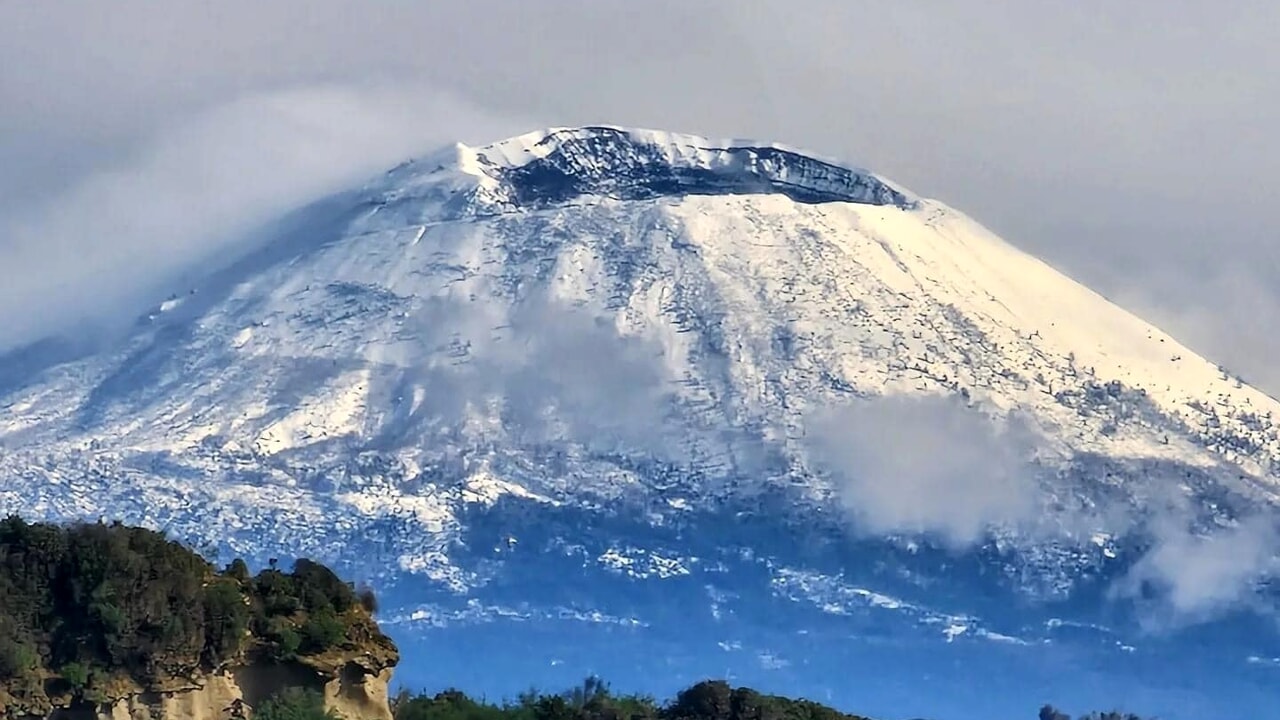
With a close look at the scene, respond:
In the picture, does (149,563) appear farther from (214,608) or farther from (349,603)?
(349,603)

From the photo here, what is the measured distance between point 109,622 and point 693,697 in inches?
896

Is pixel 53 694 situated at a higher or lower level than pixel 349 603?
lower

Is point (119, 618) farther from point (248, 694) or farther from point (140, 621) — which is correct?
point (248, 694)

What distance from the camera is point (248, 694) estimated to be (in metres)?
58.7

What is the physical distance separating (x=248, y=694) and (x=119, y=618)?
14.8 feet

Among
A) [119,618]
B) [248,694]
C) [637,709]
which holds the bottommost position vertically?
[248,694]

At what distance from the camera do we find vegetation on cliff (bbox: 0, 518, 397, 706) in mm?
54750

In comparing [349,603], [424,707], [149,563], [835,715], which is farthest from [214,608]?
[835,715]

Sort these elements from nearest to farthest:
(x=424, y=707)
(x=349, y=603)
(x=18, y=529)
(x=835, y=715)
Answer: (x=18, y=529) → (x=349, y=603) → (x=424, y=707) → (x=835, y=715)

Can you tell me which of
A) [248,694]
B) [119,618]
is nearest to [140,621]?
[119,618]

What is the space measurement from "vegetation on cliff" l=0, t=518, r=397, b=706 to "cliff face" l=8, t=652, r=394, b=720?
1.01ft

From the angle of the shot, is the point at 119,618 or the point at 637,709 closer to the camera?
the point at 119,618

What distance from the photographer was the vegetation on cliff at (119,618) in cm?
5475

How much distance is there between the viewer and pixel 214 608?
5759 centimetres
